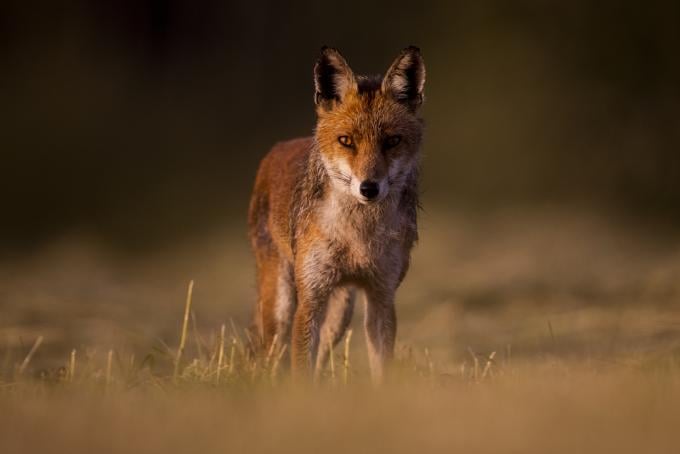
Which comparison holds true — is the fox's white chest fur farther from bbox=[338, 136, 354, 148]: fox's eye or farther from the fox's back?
the fox's back

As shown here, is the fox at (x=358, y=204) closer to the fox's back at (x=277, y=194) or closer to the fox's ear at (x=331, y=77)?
the fox's ear at (x=331, y=77)

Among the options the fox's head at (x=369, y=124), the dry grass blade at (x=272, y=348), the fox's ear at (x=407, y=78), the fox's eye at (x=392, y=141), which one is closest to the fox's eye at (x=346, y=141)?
the fox's head at (x=369, y=124)

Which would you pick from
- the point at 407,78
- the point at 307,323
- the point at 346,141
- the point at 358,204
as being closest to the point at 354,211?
the point at 358,204

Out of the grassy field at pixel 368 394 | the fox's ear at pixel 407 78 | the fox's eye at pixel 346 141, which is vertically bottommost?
the grassy field at pixel 368 394

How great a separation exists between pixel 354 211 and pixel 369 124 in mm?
498

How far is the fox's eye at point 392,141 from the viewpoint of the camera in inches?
230

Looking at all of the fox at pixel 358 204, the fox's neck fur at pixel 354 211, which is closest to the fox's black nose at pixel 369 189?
the fox at pixel 358 204

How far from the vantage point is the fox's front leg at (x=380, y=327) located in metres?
6.09

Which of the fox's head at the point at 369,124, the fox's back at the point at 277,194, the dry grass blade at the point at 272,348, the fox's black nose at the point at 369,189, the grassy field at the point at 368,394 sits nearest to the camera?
the grassy field at the point at 368,394

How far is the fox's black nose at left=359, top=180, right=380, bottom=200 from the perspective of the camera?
218 inches

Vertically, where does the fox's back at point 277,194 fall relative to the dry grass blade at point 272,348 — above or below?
above

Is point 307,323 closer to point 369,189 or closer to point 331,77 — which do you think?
point 369,189

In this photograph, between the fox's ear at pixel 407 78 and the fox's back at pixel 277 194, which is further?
the fox's back at pixel 277 194

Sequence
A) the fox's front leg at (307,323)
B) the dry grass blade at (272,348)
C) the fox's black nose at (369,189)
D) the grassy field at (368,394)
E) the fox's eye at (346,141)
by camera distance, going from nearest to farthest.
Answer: the grassy field at (368,394), the fox's black nose at (369,189), the fox's eye at (346,141), the fox's front leg at (307,323), the dry grass blade at (272,348)
